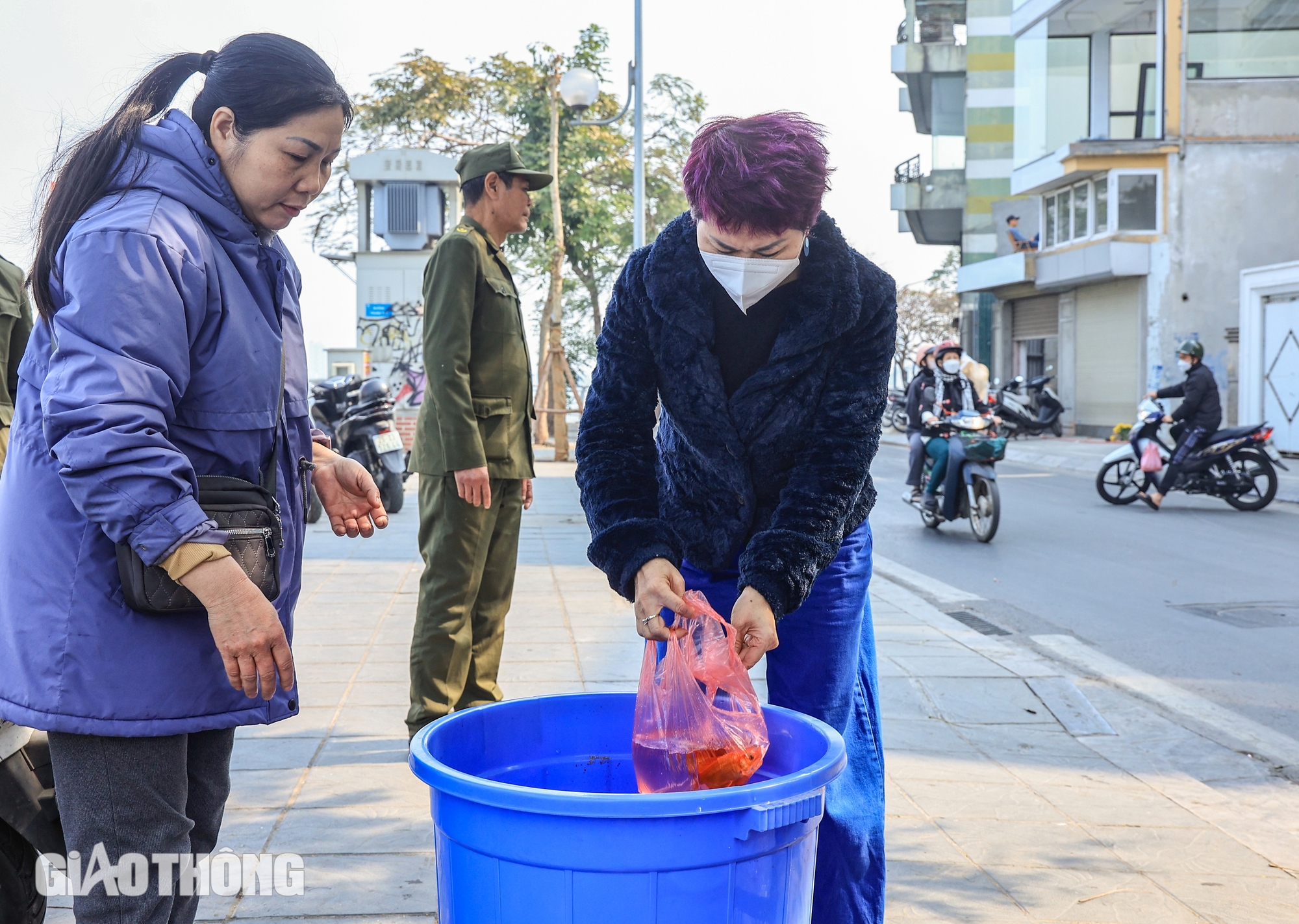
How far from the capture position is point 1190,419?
40.9ft

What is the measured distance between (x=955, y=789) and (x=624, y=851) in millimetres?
2650

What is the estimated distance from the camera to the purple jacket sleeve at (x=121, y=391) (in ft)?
5.23

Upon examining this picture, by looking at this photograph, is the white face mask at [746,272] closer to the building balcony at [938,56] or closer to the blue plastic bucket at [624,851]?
the blue plastic bucket at [624,851]

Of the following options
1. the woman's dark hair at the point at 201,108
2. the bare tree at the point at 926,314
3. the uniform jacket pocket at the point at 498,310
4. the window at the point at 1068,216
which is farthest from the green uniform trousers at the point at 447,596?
the bare tree at the point at 926,314

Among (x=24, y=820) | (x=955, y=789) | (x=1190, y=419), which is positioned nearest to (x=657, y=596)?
(x=24, y=820)

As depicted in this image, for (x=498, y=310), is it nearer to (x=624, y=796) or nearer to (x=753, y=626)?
(x=753, y=626)

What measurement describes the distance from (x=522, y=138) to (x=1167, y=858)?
62.8 feet

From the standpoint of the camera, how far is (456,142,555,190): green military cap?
13.9 feet

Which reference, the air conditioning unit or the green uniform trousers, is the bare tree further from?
the green uniform trousers

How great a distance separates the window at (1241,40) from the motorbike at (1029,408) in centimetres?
745

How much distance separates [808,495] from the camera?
7.09ft

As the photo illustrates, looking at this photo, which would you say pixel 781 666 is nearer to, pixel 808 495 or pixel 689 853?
pixel 808 495

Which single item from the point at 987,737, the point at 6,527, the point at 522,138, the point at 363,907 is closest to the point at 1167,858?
the point at 987,737

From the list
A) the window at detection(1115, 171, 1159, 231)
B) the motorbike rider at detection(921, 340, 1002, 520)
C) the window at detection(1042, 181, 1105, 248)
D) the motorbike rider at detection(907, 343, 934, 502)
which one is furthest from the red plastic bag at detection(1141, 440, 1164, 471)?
the window at detection(1042, 181, 1105, 248)
